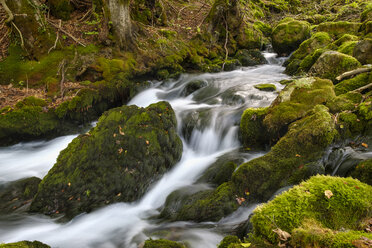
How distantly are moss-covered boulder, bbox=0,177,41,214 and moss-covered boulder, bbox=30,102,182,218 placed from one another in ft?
1.85

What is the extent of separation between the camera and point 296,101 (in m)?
5.62

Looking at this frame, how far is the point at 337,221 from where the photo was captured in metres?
2.17

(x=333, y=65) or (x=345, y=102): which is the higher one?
(x=333, y=65)

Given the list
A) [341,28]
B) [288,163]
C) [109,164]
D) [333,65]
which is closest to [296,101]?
[288,163]

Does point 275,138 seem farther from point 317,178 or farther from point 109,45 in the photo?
point 109,45

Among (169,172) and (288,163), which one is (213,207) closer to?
(288,163)

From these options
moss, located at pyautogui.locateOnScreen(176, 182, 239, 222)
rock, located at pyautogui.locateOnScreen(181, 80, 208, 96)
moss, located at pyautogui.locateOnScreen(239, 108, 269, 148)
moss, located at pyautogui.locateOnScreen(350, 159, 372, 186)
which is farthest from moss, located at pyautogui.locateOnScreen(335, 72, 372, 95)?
rock, located at pyautogui.locateOnScreen(181, 80, 208, 96)

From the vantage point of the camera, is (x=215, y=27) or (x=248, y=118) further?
Answer: (x=215, y=27)

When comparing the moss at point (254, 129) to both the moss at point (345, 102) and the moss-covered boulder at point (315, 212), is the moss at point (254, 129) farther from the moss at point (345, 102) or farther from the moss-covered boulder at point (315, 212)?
the moss-covered boulder at point (315, 212)

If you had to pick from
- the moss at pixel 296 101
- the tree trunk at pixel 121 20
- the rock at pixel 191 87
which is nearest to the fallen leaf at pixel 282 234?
the moss at pixel 296 101

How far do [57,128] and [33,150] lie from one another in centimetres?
95

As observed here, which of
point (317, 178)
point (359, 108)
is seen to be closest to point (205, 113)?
point (359, 108)

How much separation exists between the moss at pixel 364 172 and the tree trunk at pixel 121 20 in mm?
9526

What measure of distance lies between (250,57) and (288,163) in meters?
11.7
